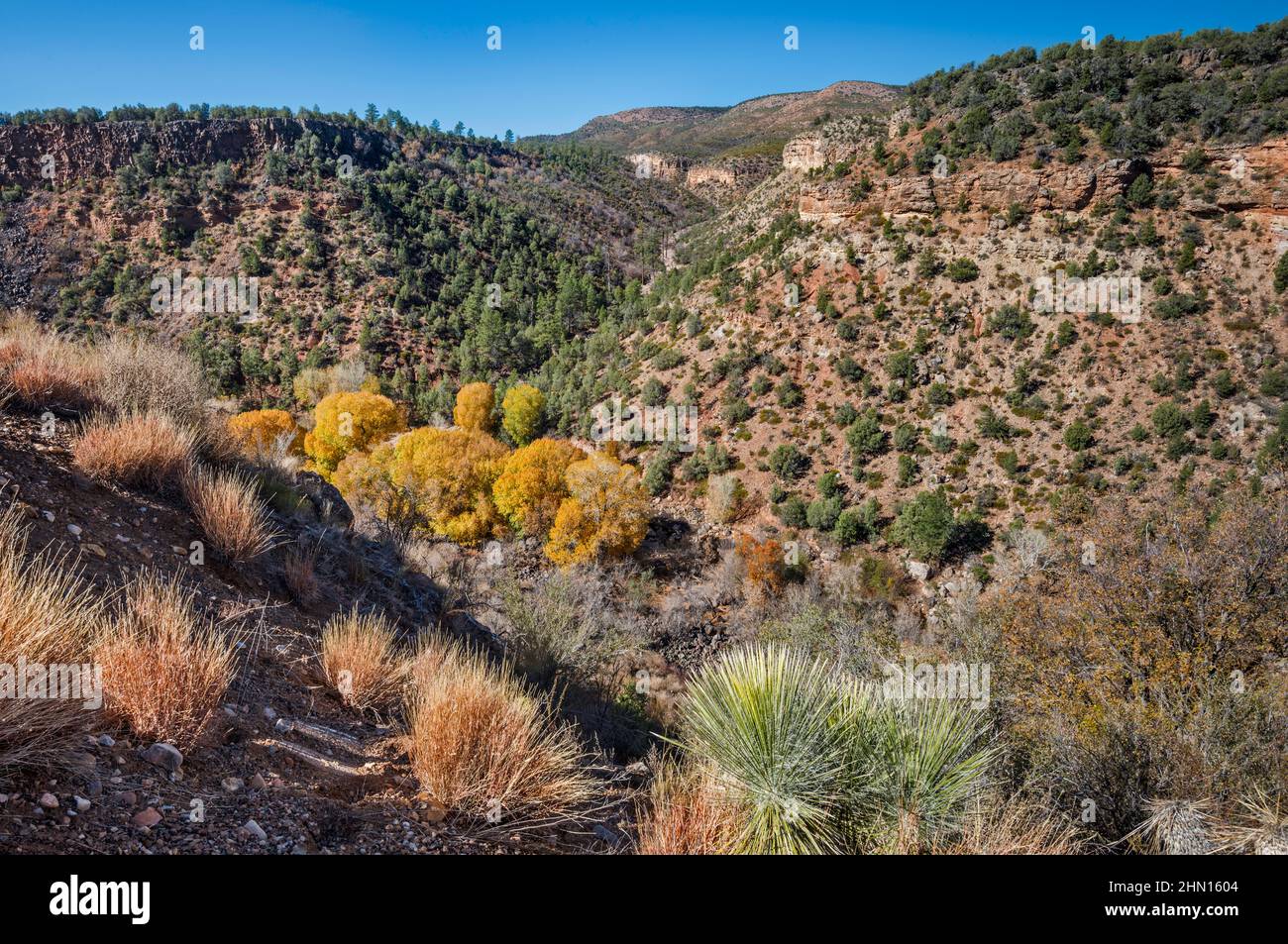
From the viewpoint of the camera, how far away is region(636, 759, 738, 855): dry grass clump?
3.13 metres

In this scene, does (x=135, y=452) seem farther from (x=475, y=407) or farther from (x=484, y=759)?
(x=475, y=407)

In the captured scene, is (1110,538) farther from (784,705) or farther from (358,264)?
(358,264)

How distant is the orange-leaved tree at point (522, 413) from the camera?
35281 millimetres

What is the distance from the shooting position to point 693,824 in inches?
126

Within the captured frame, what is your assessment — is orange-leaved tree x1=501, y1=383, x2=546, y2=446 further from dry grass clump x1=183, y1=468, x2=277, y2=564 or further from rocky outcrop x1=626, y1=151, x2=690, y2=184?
rocky outcrop x1=626, y1=151, x2=690, y2=184

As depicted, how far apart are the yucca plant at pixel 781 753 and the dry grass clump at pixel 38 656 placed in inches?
120

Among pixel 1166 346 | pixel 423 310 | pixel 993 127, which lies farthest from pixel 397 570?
pixel 423 310

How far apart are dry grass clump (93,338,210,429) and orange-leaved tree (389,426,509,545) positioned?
1919 cm

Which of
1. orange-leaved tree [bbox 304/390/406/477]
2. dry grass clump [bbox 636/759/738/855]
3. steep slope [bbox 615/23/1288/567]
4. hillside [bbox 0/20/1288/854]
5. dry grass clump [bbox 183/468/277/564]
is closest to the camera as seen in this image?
Result: dry grass clump [bbox 636/759/738/855]

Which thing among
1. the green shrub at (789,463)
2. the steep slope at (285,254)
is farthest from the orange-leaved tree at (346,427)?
the green shrub at (789,463)

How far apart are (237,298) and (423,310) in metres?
12.8

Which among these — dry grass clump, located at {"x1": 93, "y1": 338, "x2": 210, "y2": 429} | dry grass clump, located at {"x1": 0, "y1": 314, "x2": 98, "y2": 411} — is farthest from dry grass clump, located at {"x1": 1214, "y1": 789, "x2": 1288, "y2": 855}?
dry grass clump, located at {"x1": 0, "y1": 314, "x2": 98, "y2": 411}

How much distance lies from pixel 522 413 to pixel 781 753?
3331cm
